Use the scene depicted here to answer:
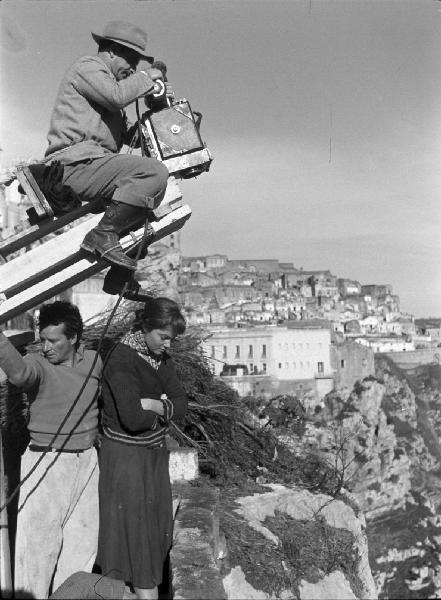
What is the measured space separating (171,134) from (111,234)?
634mm

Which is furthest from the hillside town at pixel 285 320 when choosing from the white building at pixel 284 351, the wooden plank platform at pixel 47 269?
the wooden plank platform at pixel 47 269

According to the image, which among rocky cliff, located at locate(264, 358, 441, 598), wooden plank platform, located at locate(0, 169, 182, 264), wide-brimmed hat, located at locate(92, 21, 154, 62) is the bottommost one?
rocky cliff, located at locate(264, 358, 441, 598)

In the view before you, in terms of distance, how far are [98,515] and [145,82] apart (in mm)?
1949

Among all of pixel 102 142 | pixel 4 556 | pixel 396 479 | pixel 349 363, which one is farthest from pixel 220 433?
pixel 349 363

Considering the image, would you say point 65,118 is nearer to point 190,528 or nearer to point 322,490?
point 190,528

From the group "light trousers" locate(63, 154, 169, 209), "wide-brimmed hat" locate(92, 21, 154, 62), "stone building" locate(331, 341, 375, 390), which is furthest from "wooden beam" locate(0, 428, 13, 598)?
"stone building" locate(331, 341, 375, 390)

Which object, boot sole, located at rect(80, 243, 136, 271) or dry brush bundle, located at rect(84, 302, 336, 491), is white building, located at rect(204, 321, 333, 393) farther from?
boot sole, located at rect(80, 243, 136, 271)

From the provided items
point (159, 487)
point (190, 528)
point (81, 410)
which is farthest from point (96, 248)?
point (190, 528)

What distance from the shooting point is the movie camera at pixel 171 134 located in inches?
141

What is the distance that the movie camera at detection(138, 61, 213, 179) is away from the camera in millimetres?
3594

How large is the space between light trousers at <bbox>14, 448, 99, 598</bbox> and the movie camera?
142 cm

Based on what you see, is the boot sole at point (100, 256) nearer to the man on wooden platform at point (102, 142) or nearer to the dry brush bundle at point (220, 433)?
the man on wooden platform at point (102, 142)

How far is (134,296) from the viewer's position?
3.87 metres

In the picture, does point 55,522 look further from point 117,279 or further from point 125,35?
point 125,35
